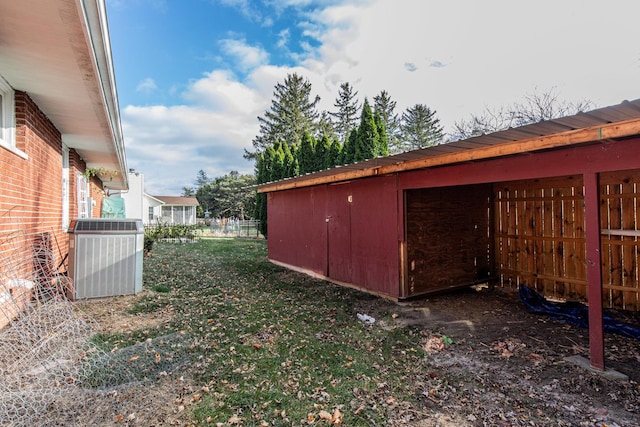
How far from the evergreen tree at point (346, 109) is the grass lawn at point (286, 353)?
88.8ft

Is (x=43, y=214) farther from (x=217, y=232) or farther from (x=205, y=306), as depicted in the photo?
(x=217, y=232)

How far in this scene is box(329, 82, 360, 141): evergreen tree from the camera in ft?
103

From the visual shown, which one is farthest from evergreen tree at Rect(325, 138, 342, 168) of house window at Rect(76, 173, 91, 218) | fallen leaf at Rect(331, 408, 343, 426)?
fallen leaf at Rect(331, 408, 343, 426)

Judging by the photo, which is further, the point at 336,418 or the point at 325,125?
the point at 325,125

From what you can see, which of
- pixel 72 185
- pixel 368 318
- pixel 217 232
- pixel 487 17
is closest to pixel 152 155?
pixel 217 232

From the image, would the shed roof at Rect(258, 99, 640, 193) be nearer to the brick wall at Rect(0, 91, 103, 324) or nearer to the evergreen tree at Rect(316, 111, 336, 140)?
the brick wall at Rect(0, 91, 103, 324)

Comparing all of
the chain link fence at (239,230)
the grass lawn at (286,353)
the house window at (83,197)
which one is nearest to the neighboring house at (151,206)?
the chain link fence at (239,230)

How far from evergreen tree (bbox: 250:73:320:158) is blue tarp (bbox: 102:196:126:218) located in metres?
18.2

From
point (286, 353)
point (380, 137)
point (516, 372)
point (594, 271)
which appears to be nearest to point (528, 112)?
point (380, 137)

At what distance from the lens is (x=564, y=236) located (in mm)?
5637

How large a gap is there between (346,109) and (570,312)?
29496 mm

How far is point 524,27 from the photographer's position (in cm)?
→ 1311

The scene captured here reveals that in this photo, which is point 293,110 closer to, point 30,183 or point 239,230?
point 239,230

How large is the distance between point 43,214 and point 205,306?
8.82 feet
